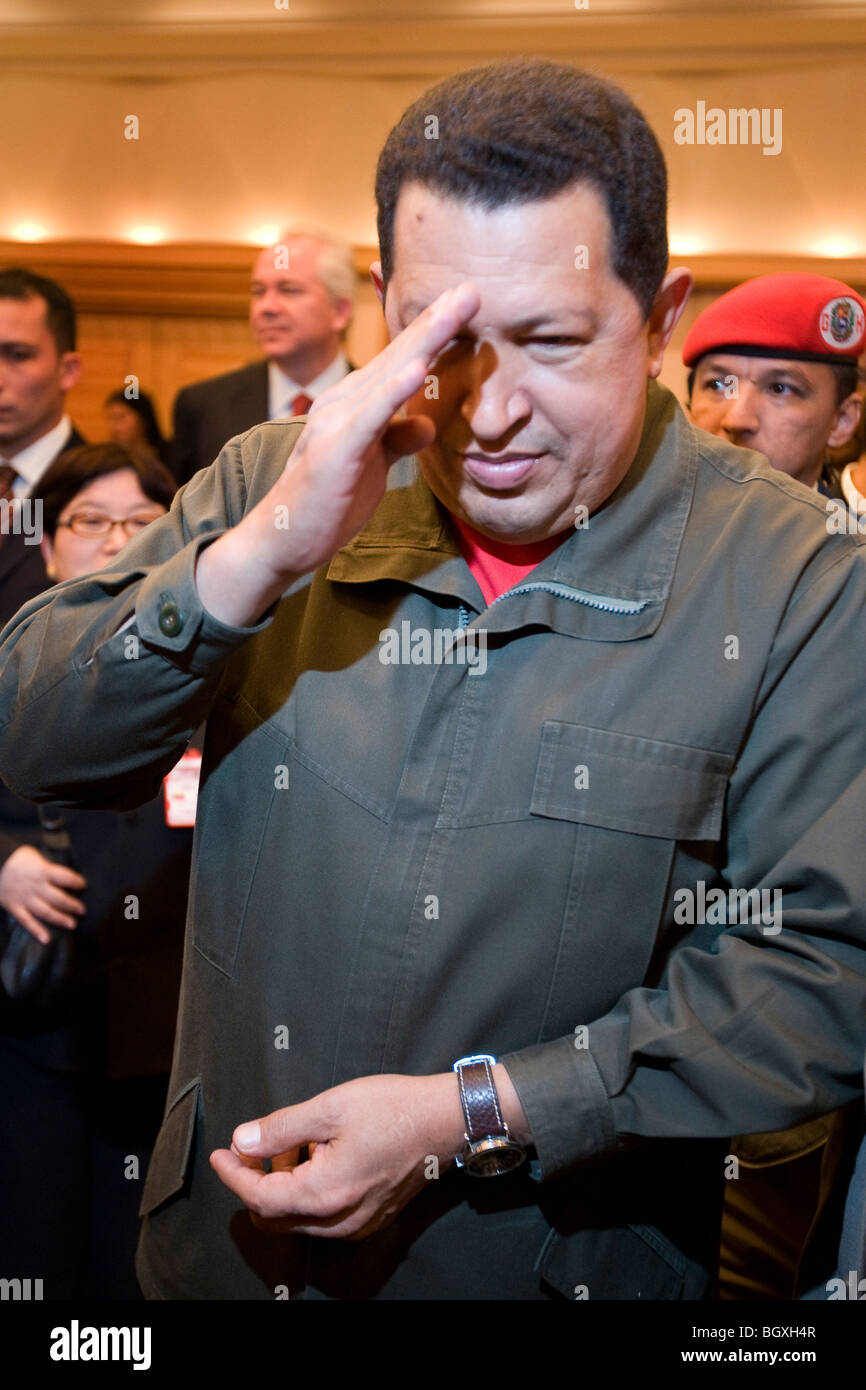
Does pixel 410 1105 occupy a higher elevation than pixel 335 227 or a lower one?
lower

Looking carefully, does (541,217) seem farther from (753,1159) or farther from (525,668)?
(753,1159)

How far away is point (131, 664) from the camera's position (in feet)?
3.47

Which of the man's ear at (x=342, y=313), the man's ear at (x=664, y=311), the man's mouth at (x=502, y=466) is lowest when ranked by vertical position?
the man's mouth at (x=502, y=466)

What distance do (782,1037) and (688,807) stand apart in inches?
8.6

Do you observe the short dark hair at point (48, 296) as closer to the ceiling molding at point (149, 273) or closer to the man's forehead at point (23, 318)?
the man's forehead at point (23, 318)

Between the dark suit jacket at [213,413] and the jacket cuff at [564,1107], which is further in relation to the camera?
the dark suit jacket at [213,413]

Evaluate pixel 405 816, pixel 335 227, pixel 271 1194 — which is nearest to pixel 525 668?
pixel 405 816

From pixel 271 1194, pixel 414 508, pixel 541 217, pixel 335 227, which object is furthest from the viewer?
pixel 335 227

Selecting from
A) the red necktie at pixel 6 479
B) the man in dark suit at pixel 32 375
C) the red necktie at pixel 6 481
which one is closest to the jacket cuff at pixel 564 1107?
the red necktie at pixel 6 481

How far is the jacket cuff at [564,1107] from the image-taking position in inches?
43.8

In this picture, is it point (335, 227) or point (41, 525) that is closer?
point (41, 525)

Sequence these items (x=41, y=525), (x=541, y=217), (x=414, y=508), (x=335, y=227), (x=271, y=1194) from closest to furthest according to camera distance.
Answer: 1. (x=541, y=217)
2. (x=271, y=1194)
3. (x=414, y=508)
4. (x=41, y=525)
5. (x=335, y=227)

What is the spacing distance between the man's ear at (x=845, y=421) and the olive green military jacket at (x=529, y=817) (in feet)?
3.48

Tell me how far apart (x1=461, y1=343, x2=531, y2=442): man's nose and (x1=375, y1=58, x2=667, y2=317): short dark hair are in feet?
0.39
